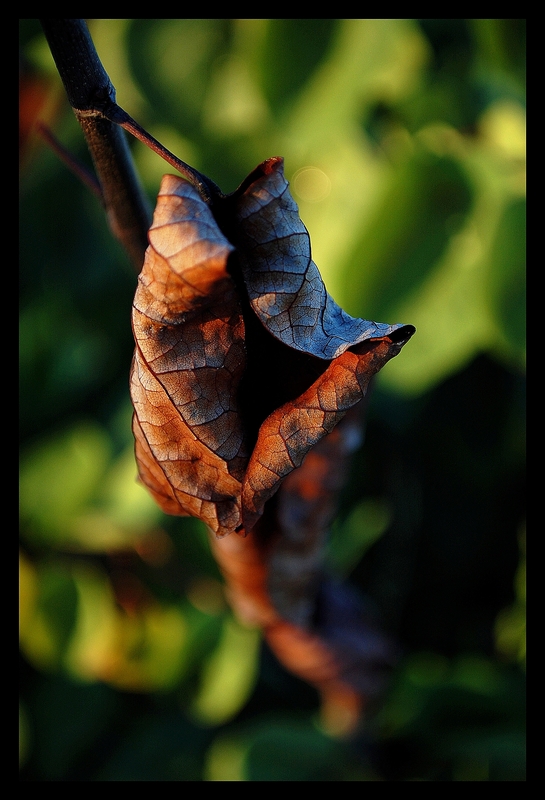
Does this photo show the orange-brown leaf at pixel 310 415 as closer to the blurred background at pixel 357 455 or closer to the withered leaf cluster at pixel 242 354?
the withered leaf cluster at pixel 242 354

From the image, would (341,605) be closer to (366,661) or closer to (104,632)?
(366,661)

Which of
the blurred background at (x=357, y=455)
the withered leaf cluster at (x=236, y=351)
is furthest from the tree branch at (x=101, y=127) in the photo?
the blurred background at (x=357, y=455)

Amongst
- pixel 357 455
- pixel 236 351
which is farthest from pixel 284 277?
pixel 357 455

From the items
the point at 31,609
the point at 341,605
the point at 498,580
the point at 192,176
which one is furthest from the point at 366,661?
the point at 192,176

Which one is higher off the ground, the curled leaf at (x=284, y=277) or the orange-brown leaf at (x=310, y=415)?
the curled leaf at (x=284, y=277)

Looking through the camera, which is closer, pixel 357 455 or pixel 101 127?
pixel 101 127

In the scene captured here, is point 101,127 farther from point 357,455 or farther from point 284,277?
point 357,455
